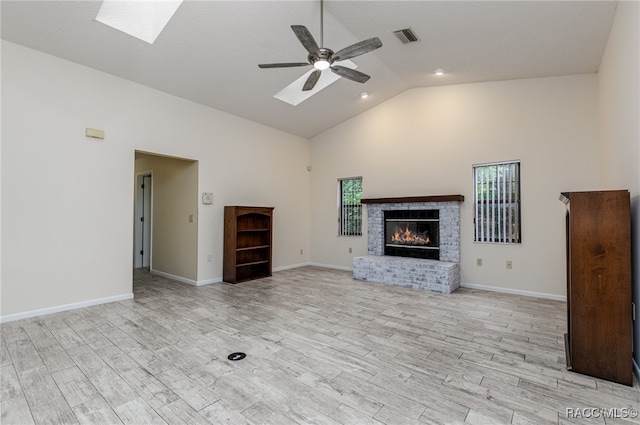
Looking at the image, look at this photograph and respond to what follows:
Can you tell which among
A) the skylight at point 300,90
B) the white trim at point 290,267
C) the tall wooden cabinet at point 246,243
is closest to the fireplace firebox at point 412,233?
the white trim at point 290,267

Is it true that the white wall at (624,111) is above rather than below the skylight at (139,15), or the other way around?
below

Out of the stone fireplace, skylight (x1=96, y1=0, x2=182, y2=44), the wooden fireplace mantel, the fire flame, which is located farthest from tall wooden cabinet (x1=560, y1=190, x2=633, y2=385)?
skylight (x1=96, y1=0, x2=182, y2=44)

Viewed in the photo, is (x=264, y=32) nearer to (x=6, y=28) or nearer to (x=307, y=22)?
(x=307, y=22)

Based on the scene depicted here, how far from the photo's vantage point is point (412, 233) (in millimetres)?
5844

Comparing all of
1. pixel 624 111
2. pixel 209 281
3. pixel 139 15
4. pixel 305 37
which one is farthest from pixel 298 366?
pixel 139 15

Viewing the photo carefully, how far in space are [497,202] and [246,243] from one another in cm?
461

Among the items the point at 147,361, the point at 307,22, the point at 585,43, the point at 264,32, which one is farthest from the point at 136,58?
the point at 585,43

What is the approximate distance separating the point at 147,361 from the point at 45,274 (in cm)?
231

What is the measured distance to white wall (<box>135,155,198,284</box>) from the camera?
17.6 feet

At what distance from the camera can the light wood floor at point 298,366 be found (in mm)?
1861

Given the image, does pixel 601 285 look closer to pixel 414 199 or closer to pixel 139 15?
pixel 414 199

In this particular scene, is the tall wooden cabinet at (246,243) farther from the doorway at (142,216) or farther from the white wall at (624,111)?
the white wall at (624,111)

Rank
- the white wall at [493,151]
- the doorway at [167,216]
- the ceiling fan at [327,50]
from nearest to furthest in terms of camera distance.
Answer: the ceiling fan at [327,50] → the white wall at [493,151] → the doorway at [167,216]

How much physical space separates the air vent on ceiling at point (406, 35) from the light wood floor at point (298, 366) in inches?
139
